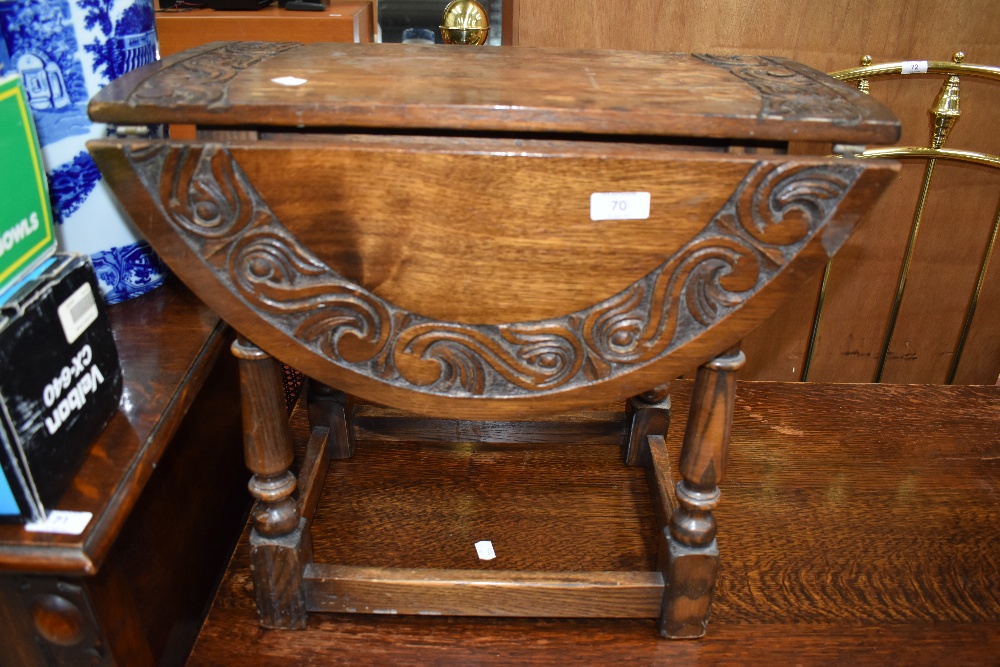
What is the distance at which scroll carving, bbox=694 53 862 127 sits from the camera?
80 centimetres

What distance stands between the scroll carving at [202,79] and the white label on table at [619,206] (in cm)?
39

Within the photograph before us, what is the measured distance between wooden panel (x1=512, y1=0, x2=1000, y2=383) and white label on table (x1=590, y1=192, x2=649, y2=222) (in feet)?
2.89

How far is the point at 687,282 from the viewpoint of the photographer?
854 millimetres

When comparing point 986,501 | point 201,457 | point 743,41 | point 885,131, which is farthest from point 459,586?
point 743,41

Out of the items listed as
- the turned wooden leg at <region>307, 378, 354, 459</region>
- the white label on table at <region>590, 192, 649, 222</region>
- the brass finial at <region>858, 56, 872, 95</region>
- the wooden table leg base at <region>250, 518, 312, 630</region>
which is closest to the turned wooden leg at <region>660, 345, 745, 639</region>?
the white label on table at <region>590, 192, 649, 222</region>

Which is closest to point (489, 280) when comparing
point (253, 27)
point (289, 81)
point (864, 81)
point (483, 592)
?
point (289, 81)

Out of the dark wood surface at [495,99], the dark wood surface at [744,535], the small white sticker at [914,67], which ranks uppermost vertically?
the dark wood surface at [495,99]

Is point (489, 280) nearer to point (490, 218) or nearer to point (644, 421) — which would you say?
point (490, 218)

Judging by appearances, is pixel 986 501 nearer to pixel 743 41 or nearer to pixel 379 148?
pixel 743 41

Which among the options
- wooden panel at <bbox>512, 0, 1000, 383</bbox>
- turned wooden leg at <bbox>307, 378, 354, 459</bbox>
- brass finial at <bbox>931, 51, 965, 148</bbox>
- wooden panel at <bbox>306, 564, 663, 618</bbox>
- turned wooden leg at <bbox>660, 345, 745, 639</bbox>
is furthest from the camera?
wooden panel at <bbox>512, 0, 1000, 383</bbox>

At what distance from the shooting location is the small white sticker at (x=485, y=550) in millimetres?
1163

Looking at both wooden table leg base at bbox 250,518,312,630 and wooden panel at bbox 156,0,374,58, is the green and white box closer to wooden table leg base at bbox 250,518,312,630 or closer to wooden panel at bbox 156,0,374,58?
wooden table leg base at bbox 250,518,312,630

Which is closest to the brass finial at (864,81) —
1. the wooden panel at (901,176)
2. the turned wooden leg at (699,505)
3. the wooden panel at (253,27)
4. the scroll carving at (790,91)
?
the wooden panel at (901,176)

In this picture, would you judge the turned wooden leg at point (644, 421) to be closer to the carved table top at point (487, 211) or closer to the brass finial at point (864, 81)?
the carved table top at point (487, 211)
